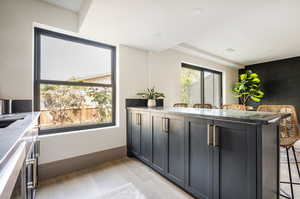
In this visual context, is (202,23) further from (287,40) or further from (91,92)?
(287,40)

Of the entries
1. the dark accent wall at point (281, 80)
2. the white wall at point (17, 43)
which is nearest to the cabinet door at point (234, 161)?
the white wall at point (17, 43)

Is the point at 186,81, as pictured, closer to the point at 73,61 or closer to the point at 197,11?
the point at 197,11

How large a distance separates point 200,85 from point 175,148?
327 cm

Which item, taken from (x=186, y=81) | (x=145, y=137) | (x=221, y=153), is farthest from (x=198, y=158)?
(x=186, y=81)

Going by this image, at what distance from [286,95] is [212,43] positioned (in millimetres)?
3464

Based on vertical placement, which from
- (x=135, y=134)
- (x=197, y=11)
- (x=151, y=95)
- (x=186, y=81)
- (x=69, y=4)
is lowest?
(x=135, y=134)

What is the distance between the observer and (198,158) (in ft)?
4.95

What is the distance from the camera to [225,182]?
1274 mm

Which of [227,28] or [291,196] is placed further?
[227,28]

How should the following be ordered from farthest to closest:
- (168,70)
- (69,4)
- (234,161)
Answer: (168,70), (69,4), (234,161)

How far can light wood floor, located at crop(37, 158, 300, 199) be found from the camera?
1692mm

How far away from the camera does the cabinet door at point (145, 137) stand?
2.28m

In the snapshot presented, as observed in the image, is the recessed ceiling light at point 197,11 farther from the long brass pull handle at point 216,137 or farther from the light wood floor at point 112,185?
the light wood floor at point 112,185

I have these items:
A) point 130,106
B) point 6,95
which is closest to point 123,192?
point 130,106
